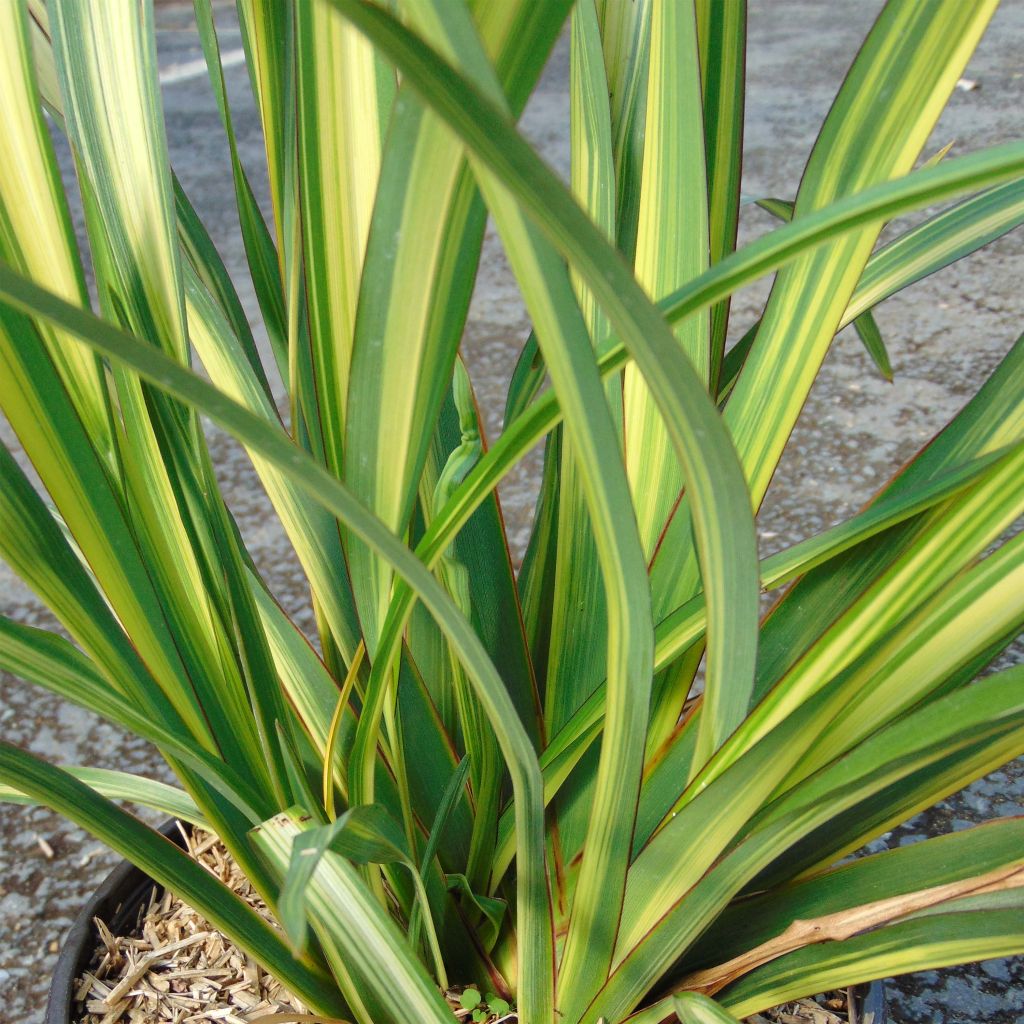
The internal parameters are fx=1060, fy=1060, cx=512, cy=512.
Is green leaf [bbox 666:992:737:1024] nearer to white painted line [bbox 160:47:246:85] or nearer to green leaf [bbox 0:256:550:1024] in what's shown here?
green leaf [bbox 0:256:550:1024]

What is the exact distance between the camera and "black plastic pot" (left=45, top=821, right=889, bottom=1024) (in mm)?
456

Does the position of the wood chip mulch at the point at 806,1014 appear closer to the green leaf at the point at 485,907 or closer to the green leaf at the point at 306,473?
the green leaf at the point at 485,907

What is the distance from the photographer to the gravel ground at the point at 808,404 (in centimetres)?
78

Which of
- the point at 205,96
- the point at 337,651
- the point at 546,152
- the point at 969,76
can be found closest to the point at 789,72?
the point at 969,76

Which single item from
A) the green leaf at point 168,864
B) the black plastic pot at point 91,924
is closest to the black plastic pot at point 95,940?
the black plastic pot at point 91,924

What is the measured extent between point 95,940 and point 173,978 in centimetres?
4

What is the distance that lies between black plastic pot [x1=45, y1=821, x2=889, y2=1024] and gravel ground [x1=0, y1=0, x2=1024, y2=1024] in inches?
10.4

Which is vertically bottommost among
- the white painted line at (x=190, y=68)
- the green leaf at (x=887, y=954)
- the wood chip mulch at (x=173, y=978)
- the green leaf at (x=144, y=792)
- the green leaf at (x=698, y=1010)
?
the wood chip mulch at (x=173, y=978)

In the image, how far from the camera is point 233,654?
42 centimetres

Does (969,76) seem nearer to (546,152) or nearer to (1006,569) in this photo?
(546,152)

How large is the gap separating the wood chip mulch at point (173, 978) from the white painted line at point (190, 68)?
102 inches

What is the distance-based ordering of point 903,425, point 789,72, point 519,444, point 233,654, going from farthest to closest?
point 789,72, point 903,425, point 233,654, point 519,444

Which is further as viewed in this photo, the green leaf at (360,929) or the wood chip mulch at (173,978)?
the wood chip mulch at (173,978)

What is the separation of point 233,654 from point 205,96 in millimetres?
2505
